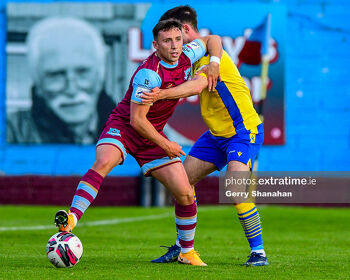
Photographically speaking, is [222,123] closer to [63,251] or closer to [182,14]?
[182,14]

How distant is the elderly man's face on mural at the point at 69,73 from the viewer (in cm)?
1802

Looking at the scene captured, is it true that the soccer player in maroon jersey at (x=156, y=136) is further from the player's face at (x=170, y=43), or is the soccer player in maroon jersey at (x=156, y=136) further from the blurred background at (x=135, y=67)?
the blurred background at (x=135, y=67)

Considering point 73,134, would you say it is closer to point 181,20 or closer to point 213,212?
point 213,212

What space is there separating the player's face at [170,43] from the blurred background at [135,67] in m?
10.7

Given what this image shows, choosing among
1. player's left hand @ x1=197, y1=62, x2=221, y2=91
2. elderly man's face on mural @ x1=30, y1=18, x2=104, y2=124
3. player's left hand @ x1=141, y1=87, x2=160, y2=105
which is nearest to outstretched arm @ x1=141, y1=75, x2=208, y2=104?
player's left hand @ x1=141, y1=87, x2=160, y2=105

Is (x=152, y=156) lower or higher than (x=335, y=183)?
higher

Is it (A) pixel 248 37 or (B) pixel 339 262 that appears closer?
(B) pixel 339 262

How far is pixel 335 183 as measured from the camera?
17453mm

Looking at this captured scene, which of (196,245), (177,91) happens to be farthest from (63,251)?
(196,245)

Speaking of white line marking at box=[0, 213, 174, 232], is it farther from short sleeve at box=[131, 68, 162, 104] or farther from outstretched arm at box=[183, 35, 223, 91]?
short sleeve at box=[131, 68, 162, 104]

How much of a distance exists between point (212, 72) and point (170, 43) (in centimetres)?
61

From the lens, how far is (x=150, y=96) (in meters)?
6.93

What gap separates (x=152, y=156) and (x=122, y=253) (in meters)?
1.52

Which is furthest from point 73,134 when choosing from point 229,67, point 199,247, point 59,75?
point 229,67
